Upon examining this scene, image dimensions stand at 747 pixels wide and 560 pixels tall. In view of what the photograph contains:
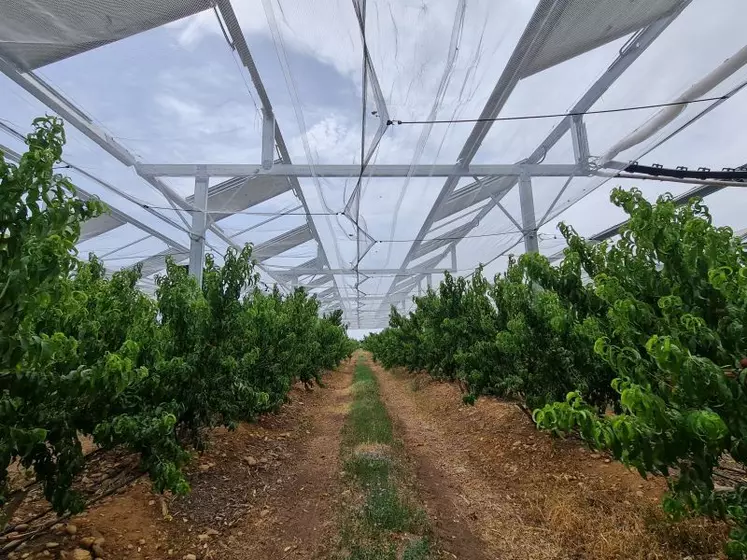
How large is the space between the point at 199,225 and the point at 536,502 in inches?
260

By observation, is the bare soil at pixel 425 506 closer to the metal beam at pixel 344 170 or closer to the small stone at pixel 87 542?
the small stone at pixel 87 542

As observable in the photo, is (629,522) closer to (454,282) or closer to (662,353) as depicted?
(662,353)

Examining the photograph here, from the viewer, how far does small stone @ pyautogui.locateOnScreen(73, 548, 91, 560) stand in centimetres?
270

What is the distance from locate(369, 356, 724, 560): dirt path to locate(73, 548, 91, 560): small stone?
2419 mm

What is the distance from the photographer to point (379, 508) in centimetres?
357

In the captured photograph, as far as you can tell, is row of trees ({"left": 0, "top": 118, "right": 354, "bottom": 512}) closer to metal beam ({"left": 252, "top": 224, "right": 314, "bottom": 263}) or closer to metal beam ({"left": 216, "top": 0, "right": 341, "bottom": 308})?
metal beam ({"left": 216, "top": 0, "right": 341, "bottom": 308})

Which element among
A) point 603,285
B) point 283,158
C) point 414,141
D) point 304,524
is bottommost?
point 304,524

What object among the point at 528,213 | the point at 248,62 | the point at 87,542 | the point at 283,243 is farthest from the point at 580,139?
the point at 283,243

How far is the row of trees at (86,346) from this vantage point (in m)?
1.61

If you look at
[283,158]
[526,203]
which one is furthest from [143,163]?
[526,203]

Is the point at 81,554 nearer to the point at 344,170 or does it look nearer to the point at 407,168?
the point at 344,170

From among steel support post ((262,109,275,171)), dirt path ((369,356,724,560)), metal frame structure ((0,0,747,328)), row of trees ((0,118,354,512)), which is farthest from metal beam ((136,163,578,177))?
dirt path ((369,356,724,560))

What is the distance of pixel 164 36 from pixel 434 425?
6.93 metres

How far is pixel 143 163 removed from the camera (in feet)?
21.8
